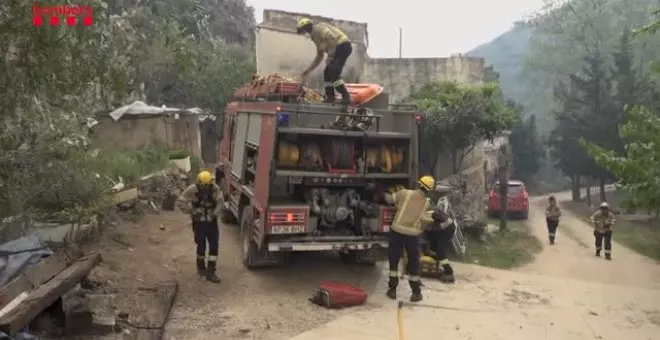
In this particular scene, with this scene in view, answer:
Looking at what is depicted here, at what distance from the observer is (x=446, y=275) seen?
9883 millimetres

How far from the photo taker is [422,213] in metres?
8.26

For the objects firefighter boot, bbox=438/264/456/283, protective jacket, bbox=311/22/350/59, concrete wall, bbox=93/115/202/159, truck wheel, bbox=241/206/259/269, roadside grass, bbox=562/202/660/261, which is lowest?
roadside grass, bbox=562/202/660/261

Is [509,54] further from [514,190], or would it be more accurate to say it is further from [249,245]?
[249,245]

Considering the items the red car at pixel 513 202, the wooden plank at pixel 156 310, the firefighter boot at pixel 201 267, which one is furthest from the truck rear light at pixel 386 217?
the red car at pixel 513 202

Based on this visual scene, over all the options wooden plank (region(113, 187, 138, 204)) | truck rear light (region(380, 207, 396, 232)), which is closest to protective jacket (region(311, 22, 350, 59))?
truck rear light (region(380, 207, 396, 232))

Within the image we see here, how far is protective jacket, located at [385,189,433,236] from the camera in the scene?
8.18 metres

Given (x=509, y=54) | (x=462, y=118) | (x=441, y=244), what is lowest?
(x=441, y=244)

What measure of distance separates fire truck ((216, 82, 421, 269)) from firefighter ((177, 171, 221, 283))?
0.55 meters

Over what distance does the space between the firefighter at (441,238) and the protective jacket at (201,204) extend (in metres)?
3.39

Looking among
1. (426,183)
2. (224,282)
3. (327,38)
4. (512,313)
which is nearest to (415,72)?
(327,38)

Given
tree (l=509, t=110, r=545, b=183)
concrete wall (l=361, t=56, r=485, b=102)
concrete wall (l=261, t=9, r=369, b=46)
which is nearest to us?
concrete wall (l=261, t=9, r=369, b=46)

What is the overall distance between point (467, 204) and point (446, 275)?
577 cm

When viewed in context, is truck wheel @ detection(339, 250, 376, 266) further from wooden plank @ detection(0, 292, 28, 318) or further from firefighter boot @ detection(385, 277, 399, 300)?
wooden plank @ detection(0, 292, 28, 318)

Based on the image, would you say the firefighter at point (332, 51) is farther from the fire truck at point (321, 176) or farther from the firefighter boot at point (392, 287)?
the firefighter boot at point (392, 287)
